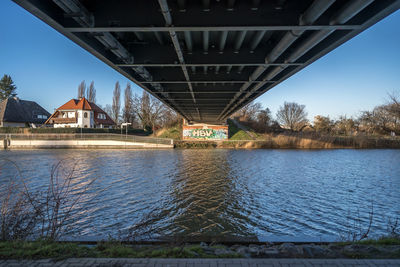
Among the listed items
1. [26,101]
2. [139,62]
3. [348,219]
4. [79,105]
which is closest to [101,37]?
[139,62]

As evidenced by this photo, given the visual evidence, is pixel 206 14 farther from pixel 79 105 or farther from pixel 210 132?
pixel 79 105

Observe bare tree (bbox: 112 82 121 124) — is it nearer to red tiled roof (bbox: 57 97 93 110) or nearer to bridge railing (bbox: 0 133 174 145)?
red tiled roof (bbox: 57 97 93 110)

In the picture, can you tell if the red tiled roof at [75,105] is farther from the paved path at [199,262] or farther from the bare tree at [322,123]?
the bare tree at [322,123]

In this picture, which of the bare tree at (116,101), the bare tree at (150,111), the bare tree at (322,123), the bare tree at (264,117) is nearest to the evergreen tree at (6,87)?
the bare tree at (116,101)

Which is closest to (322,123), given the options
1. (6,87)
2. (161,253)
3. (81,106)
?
(81,106)

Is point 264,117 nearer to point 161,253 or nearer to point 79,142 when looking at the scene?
point 79,142

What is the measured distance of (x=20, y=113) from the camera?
168ft

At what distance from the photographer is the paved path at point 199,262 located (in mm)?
3217

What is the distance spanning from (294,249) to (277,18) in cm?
468

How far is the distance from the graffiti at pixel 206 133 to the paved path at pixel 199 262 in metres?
39.5

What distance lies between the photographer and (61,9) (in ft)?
15.7

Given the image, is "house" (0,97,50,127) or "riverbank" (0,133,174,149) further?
"house" (0,97,50,127)

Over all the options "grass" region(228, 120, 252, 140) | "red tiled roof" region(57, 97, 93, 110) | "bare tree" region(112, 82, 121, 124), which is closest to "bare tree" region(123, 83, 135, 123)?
"bare tree" region(112, 82, 121, 124)

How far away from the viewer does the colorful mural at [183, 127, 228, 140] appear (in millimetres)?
42844
